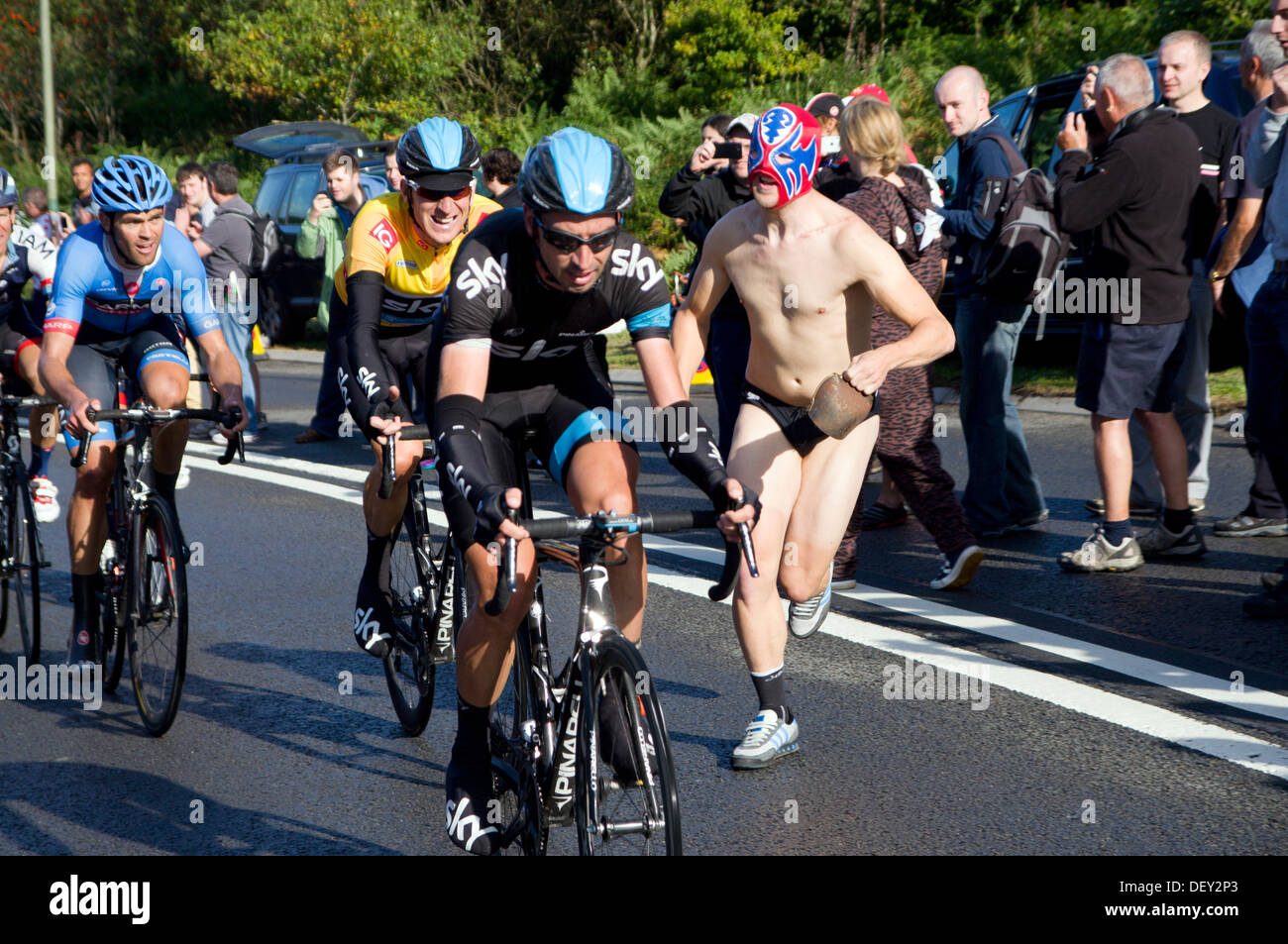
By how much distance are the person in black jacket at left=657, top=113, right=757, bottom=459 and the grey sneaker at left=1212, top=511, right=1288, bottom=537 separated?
8.54ft

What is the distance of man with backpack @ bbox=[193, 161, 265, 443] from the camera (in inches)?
503

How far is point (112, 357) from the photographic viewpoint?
6.08m

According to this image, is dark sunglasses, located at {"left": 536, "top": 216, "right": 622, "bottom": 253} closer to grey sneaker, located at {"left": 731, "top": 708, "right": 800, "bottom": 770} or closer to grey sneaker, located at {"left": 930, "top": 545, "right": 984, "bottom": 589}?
grey sneaker, located at {"left": 731, "top": 708, "right": 800, "bottom": 770}

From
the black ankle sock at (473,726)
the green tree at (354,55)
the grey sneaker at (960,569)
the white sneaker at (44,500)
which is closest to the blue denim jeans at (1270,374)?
the grey sneaker at (960,569)

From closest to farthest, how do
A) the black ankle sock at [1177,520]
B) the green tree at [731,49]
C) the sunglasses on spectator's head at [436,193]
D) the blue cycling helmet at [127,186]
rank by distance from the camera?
the sunglasses on spectator's head at [436,193], the blue cycling helmet at [127,186], the black ankle sock at [1177,520], the green tree at [731,49]

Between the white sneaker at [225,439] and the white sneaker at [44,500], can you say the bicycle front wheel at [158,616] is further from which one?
the white sneaker at [225,439]

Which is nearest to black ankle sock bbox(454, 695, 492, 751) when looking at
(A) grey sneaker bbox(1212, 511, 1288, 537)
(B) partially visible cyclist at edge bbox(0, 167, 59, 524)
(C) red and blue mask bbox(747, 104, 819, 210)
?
(C) red and blue mask bbox(747, 104, 819, 210)

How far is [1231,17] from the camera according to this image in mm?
17953

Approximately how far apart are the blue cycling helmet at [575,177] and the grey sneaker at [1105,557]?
4.17 metres

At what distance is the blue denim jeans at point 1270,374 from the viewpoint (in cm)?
645
